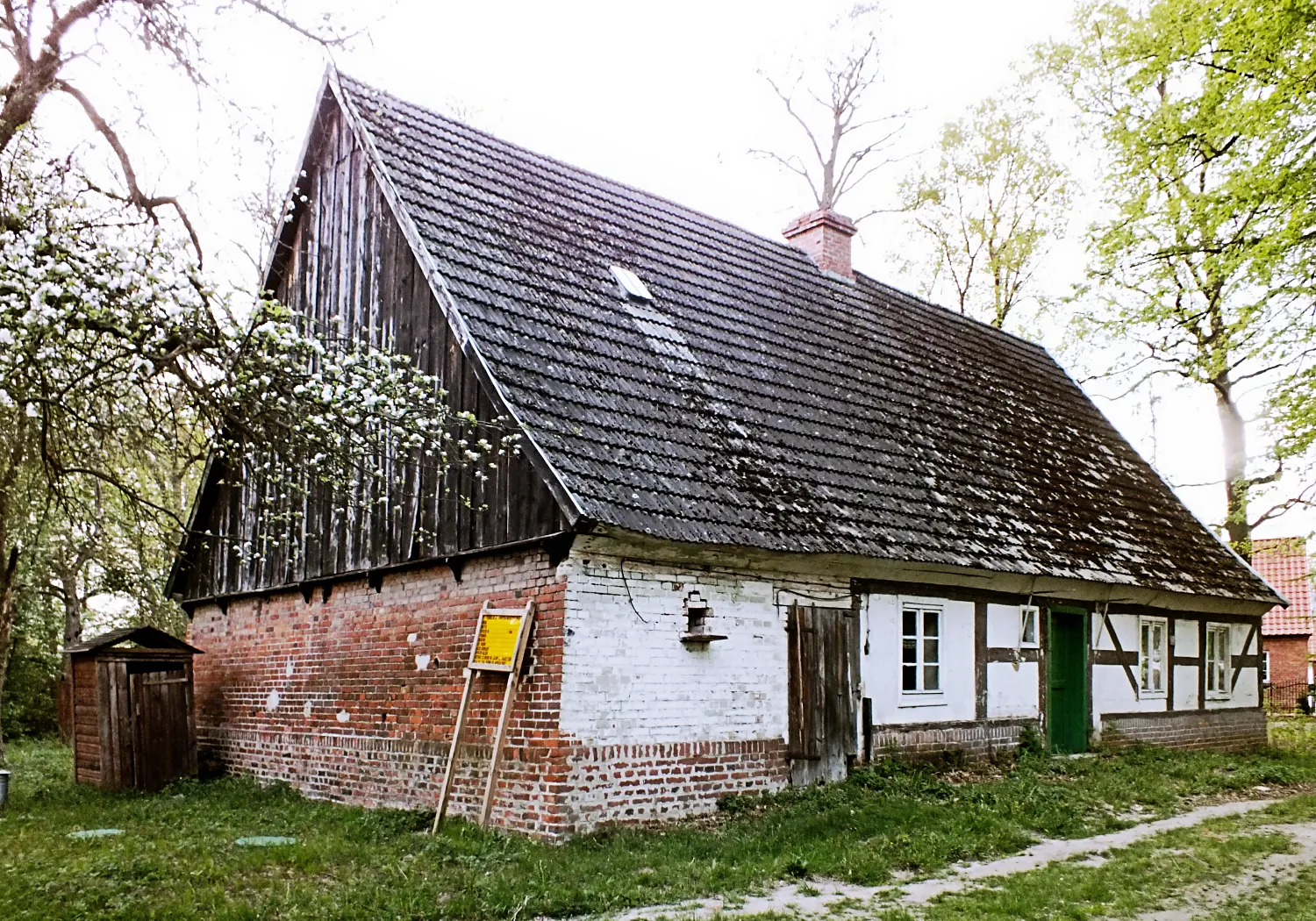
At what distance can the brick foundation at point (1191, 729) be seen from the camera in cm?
1538

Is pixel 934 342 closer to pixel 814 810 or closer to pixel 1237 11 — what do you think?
pixel 1237 11

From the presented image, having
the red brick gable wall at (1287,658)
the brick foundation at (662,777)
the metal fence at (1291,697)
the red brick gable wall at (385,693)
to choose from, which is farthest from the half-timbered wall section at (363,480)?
the red brick gable wall at (1287,658)

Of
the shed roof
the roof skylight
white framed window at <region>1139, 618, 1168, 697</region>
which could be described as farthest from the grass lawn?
the roof skylight

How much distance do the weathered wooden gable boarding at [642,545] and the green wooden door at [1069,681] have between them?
43 mm

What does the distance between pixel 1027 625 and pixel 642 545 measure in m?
6.69

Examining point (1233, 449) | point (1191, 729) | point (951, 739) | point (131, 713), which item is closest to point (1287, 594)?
point (1233, 449)

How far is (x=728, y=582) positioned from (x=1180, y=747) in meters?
10.1

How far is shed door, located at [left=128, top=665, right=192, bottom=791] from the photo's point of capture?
12.9m

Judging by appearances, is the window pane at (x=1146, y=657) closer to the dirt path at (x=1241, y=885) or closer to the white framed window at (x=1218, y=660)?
the white framed window at (x=1218, y=660)

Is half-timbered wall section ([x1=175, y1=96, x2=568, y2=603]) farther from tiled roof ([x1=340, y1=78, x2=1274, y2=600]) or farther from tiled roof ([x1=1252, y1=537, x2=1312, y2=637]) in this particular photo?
tiled roof ([x1=1252, y1=537, x2=1312, y2=637])

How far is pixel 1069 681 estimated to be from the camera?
14.9 metres

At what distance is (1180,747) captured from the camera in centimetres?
1662

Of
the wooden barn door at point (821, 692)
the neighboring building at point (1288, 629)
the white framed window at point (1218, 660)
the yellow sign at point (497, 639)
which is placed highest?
the yellow sign at point (497, 639)

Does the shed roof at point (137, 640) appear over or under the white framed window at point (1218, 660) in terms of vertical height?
over
